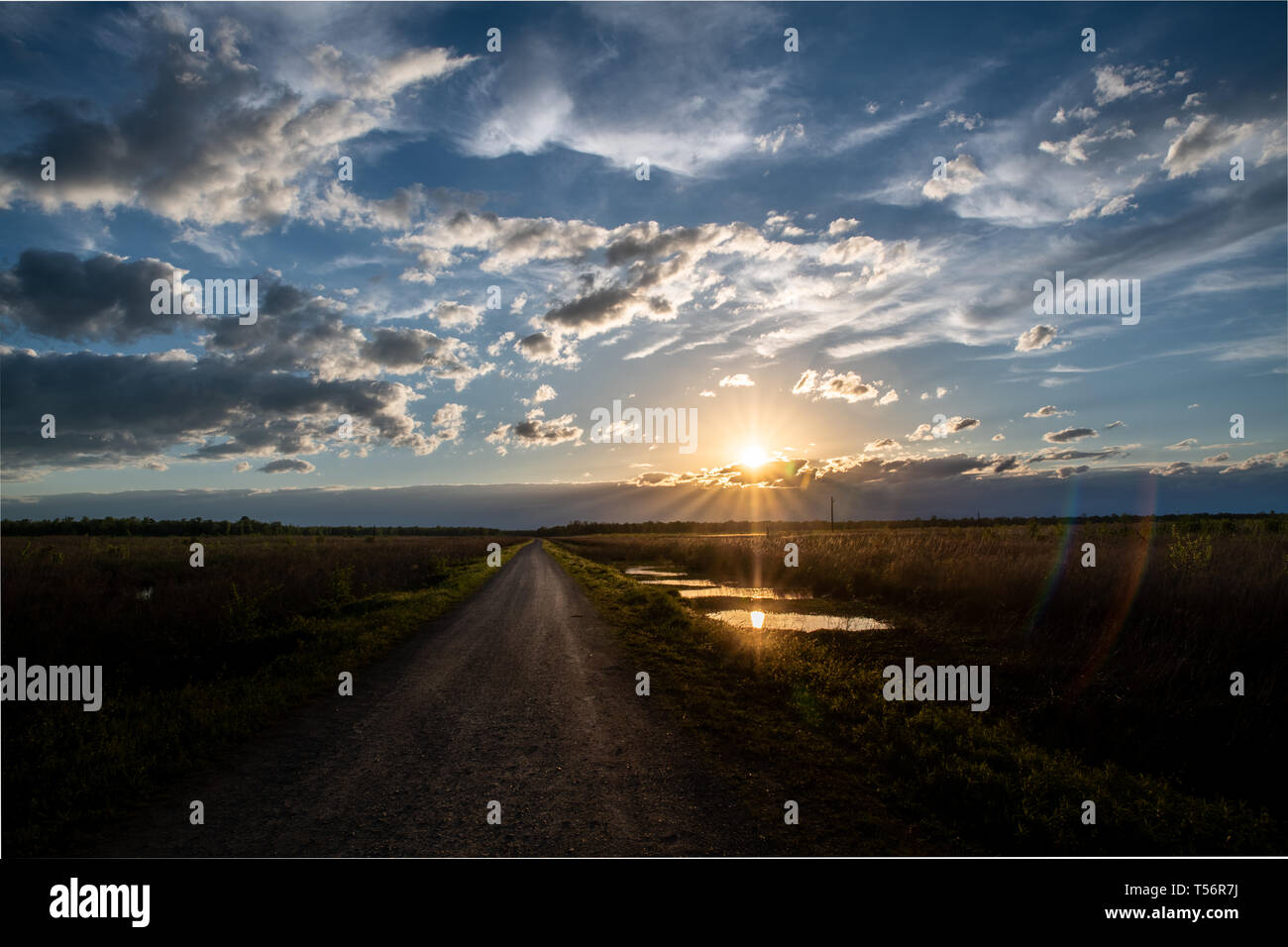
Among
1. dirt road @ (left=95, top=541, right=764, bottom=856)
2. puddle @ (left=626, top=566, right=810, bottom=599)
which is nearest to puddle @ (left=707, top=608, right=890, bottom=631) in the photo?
puddle @ (left=626, top=566, right=810, bottom=599)

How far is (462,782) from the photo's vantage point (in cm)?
668

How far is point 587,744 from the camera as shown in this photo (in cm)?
806

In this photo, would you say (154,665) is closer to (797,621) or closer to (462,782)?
(462,782)

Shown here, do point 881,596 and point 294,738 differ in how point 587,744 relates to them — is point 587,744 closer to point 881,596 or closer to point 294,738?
point 294,738

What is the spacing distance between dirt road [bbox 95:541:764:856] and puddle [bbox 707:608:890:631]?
7148 millimetres

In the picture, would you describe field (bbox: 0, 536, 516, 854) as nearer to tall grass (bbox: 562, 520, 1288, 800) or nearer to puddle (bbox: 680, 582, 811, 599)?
puddle (bbox: 680, 582, 811, 599)

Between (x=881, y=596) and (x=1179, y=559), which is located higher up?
(x=1179, y=559)

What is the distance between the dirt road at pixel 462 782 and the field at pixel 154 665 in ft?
2.16

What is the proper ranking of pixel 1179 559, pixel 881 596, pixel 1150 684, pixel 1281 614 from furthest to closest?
pixel 881 596
pixel 1179 559
pixel 1281 614
pixel 1150 684

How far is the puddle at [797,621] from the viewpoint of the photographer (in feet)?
55.6
